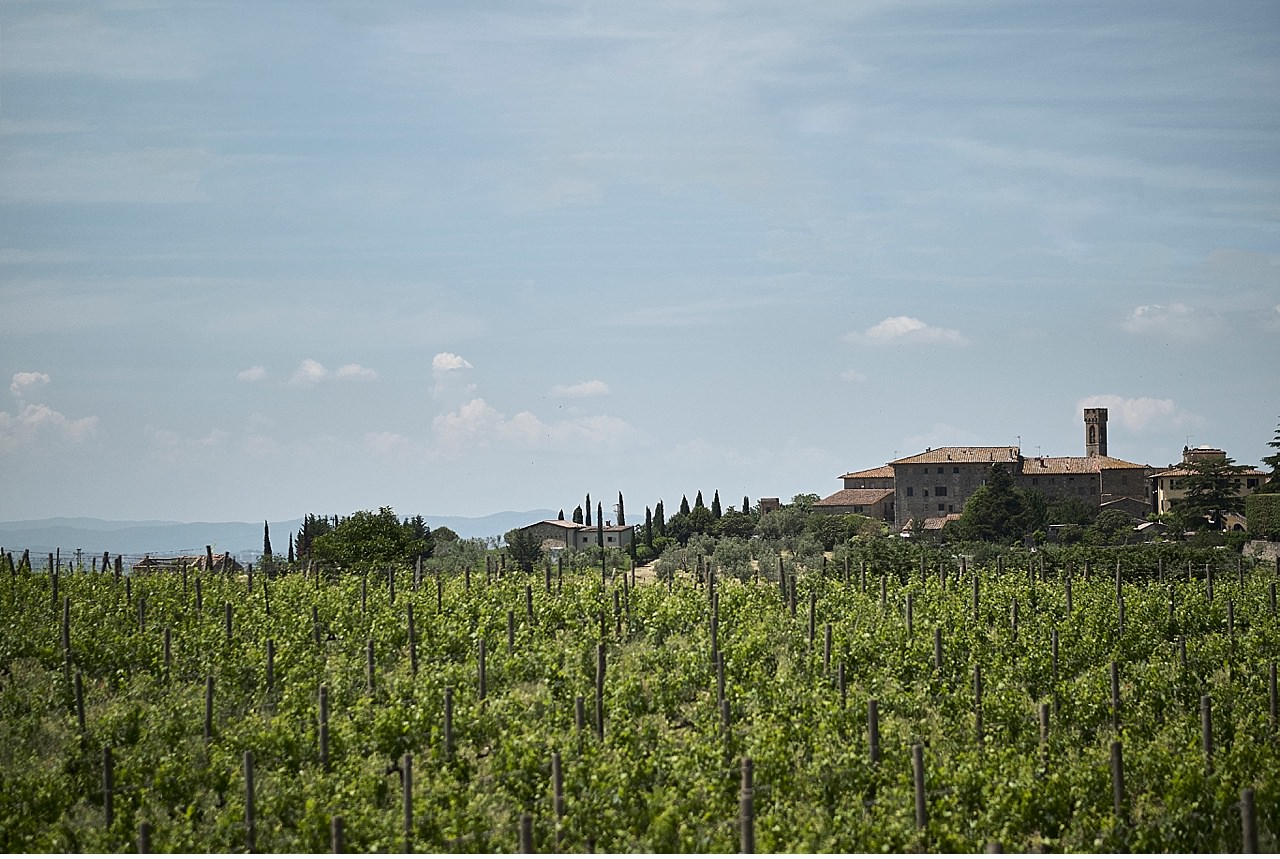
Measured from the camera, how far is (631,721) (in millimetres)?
13742

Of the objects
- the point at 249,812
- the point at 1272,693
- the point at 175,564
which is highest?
the point at 175,564

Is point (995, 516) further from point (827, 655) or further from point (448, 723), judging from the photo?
point (448, 723)

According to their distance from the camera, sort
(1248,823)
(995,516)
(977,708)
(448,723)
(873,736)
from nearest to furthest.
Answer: (1248,823) < (873,736) < (448,723) < (977,708) < (995,516)

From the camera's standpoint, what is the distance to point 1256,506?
44594mm

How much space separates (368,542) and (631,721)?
86.7 feet

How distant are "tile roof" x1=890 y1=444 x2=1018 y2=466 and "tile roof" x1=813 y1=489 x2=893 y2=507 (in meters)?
2.03

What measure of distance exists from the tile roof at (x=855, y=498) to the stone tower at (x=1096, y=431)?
58.1 feet

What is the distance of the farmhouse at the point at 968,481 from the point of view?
6281 centimetres

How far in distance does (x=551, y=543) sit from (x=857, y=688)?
48243mm

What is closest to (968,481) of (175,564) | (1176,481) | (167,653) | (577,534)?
(1176,481)

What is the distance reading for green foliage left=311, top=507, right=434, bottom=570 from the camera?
1503 inches

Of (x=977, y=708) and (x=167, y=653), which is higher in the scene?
(x=167, y=653)

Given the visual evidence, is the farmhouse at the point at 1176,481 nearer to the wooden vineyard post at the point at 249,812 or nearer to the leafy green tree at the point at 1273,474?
the leafy green tree at the point at 1273,474

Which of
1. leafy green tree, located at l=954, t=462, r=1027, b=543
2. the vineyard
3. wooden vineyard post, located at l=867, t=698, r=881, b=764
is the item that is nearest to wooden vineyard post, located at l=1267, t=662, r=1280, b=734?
the vineyard
